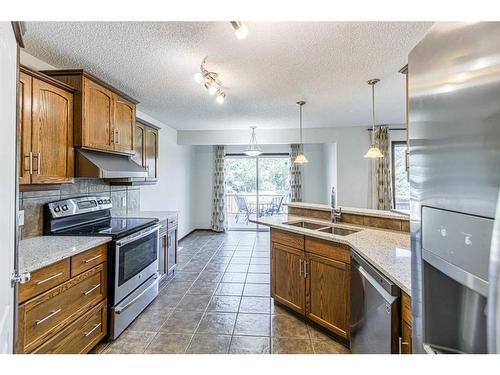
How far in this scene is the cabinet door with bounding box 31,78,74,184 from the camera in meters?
2.06

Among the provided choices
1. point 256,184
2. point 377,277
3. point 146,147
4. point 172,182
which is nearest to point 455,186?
point 377,277

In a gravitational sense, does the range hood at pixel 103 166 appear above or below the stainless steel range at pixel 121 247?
above

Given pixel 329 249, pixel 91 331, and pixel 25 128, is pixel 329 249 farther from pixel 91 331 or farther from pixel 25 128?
pixel 25 128

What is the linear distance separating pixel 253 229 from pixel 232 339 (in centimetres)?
520

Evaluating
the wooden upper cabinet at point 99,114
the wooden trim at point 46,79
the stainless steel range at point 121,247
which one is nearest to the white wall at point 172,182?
the wooden upper cabinet at point 99,114

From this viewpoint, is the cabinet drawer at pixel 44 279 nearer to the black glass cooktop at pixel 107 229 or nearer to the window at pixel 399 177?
the black glass cooktop at pixel 107 229

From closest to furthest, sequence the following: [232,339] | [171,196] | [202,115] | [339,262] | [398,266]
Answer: [398,266]
[339,262]
[232,339]
[202,115]
[171,196]

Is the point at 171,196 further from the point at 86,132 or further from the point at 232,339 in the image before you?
the point at 232,339

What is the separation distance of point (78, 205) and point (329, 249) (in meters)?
2.50

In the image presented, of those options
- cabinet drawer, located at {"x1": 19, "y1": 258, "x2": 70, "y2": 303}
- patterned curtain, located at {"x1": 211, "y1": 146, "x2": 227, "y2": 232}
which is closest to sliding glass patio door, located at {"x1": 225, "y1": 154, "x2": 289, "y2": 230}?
patterned curtain, located at {"x1": 211, "y1": 146, "x2": 227, "y2": 232}

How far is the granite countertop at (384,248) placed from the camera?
142cm

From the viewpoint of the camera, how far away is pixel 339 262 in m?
2.23

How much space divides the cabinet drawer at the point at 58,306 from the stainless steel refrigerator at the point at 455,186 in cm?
195
